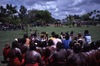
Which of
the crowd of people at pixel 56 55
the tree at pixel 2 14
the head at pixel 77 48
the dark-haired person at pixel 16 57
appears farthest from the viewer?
the tree at pixel 2 14

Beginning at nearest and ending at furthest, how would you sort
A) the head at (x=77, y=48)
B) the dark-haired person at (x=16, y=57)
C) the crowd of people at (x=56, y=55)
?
the head at (x=77, y=48), the crowd of people at (x=56, y=55), the dark-haired person at (x=16, y=57)

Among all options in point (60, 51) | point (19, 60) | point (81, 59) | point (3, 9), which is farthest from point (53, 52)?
point (3, 9)

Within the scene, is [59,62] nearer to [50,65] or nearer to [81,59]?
[50,65]

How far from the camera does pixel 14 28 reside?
202 feet

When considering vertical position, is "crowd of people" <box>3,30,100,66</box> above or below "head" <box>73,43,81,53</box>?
below

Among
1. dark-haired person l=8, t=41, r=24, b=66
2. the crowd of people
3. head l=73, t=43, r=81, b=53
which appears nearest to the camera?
head l=73, t=43, r=81, b=53

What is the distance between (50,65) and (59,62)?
1.98ft

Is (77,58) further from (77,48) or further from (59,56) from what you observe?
(59,56)

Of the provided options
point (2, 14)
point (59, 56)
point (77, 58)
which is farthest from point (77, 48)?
point (2, 14)

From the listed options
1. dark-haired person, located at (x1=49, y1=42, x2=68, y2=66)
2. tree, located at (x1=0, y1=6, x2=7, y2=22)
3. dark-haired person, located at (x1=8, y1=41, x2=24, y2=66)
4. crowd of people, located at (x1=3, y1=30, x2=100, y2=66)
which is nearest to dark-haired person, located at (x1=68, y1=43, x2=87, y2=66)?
crowd of people, located at (x1=3, y1=30, x2=100, y2=66)

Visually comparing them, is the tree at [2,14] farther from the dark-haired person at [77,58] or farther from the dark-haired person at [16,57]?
the dark-haired person at [77,58]

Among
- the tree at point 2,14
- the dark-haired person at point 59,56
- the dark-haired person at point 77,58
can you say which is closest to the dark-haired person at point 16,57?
the dark-haired person at point 59,56

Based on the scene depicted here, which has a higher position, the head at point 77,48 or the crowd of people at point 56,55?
the head at point 77,48

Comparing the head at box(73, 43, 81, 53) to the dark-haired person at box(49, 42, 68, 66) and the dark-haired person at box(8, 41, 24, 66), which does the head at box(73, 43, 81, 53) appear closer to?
the dark-haired person at box(49, 42, 68, 66)
